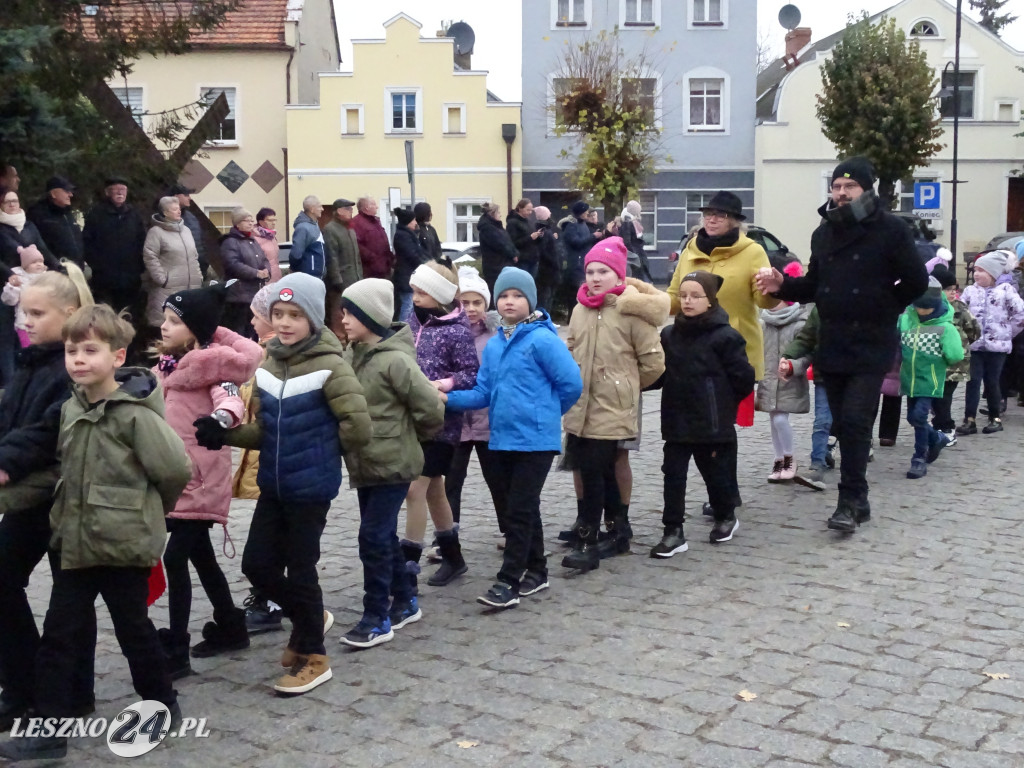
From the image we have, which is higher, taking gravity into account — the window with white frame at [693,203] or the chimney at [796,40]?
the chimney at [796,40]

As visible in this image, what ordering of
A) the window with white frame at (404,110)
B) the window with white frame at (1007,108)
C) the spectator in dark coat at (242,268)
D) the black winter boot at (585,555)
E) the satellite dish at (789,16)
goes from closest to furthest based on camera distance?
the black winter boot at (585,555) → the spectator in dark coat at (242,268) → the window with white frame at (404,110) → the window with white frame at (1007,108) → the satellite dish at (789,16)

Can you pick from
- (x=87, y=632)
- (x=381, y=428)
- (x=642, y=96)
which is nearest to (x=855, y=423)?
(x=381, y=428)

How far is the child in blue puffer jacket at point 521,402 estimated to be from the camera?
6.37m

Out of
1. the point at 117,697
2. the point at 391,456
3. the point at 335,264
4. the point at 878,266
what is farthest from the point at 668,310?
the point at 335,264

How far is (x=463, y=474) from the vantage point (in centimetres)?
740

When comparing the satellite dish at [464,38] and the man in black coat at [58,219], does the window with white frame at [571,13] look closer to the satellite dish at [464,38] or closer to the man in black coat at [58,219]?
the satellite dish at [464,38]

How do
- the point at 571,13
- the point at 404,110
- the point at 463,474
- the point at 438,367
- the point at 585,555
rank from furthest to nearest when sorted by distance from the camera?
the point at 571,13 < the point at 404,110 < the point at 463,474 < the point at 585,555 < the point at 438,367

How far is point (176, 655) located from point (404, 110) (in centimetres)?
3692

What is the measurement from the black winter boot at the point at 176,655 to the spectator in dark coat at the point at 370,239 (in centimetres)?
1299

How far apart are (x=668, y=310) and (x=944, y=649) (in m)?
2.47

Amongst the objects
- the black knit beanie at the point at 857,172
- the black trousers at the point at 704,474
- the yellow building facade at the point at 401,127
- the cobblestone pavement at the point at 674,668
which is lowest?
the cobblestone pavement at the point at 674,668

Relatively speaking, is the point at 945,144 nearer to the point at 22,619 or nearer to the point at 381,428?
the point at 381,428

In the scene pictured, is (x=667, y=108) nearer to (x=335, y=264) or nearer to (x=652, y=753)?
Answer: (x=335, y=264)

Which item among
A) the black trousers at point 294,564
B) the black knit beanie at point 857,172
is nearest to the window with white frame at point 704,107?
the black knit beanie at point 857,172
